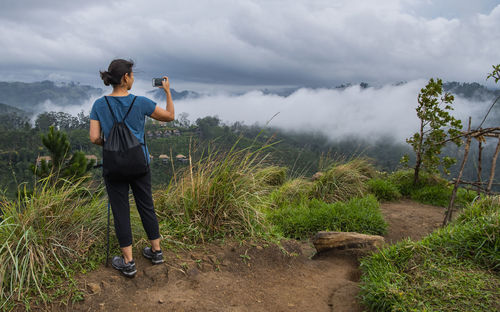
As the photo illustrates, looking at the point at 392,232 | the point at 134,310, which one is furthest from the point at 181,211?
the point at 392,232

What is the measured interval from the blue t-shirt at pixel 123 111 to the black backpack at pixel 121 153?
0.03m

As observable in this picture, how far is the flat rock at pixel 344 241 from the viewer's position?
4426 millimetres

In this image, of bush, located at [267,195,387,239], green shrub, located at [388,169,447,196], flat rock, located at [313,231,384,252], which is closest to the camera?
flat rock, located at [313,231,384,252]

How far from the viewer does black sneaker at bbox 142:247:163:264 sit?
3.44 meters

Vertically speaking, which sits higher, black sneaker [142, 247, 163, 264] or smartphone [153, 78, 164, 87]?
smartphone [153, 78, 164, 87]

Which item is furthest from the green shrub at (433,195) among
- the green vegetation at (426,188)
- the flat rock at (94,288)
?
the flat rock at (94,288)

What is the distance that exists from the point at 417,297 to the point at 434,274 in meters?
0.43

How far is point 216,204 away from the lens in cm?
425

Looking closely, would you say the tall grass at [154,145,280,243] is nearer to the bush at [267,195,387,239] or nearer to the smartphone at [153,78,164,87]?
the bush at [267,195,387,239]

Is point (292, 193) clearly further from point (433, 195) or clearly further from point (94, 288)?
point (94, 288)

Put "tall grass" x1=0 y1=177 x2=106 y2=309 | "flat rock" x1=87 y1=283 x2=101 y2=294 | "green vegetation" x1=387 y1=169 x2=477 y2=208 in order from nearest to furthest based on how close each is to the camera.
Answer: "tall grass" x1=0 y1=177 x2=106 y2=309 → "flat rock" x1=87 y1=283 x2=101 y2=294 → "green vegetation" x1=387 y1=169 x2=477 y2=208

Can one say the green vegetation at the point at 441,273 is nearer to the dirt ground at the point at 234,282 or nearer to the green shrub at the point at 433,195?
the dirt ground at the point at 234,282

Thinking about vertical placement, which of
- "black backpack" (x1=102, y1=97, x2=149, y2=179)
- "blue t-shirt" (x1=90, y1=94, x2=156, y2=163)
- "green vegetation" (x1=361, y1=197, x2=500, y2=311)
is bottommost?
"green vegetation" (x1=361, y1=197, x2=500, y2=311)

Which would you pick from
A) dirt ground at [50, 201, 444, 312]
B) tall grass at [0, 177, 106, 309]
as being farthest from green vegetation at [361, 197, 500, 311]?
tall grass at [0, 177, 106, 309]
